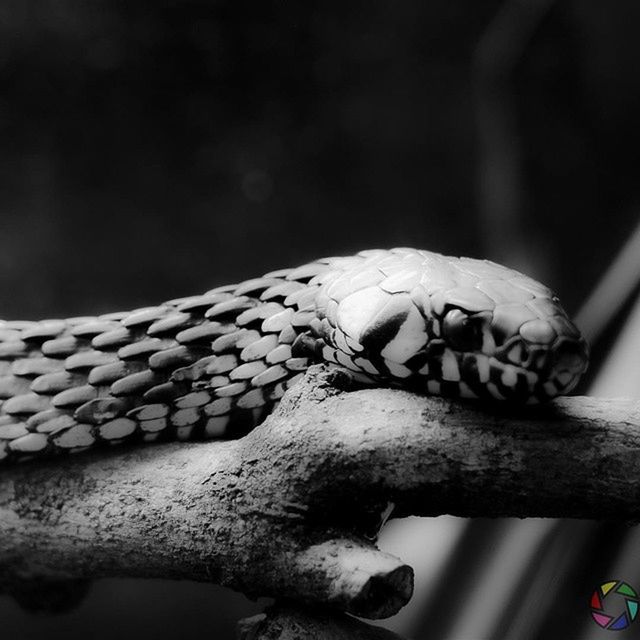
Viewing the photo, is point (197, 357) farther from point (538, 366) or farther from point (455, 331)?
point (538, 366)

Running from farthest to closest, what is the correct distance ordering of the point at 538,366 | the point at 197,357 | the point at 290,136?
the point at 290,136 → the point at 197,357 → the point at 538,366

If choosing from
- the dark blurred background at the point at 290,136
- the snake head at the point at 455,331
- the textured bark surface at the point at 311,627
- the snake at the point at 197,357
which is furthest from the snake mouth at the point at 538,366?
the dark blurred background at the point at 290,136

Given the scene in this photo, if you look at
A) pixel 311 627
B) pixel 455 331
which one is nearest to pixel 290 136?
pixel 455 331

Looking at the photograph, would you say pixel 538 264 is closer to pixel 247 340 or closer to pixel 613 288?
pixel 613 288

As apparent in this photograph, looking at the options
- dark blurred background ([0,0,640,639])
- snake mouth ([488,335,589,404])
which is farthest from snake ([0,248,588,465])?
Result: dark blurred background ([0,0,640,639])

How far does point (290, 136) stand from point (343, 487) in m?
1.40

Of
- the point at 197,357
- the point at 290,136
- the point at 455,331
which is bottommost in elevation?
the point at 197,357

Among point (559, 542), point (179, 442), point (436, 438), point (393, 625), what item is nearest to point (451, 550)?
point (393, 625)

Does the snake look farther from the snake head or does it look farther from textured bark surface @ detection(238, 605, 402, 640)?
textured bark surface @ detection(238, 605, 402, 640)

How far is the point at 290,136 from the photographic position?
222 cm

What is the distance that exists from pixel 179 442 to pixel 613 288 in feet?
4.14

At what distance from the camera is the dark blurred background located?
7.06ft

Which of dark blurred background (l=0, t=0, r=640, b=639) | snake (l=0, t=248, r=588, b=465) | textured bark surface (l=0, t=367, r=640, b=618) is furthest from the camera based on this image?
dark blurred background (l=0, t=0, r=640, b=639)

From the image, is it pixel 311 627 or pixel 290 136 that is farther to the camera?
pixel 290 136
